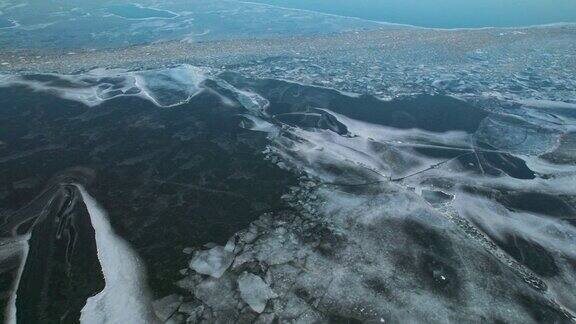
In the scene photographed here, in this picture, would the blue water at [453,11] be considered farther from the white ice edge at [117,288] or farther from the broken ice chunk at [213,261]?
the white ice edge at [117,288]

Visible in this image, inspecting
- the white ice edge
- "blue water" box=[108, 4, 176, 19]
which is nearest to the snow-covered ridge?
the white ice edge

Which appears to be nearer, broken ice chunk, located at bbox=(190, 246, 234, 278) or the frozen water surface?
the frozen water surface

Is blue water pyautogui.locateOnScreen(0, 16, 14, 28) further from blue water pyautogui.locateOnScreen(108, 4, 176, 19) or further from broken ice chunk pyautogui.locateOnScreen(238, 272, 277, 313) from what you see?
broken ice chunk pyautogui.locateOnScreen(238, 272, 277, 313)

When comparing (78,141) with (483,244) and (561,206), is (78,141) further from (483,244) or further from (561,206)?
(561,206)

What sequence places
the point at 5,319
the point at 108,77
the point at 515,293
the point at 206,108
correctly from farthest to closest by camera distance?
the point at 108,77 → the point at 206,108 → the point at 515,293 → the point at 5,319

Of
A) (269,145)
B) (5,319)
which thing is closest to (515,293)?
(269,145)

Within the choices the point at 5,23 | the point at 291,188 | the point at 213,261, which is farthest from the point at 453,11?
the point at 5,23

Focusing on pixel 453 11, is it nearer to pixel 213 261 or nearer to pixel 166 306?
pixel 213 261
